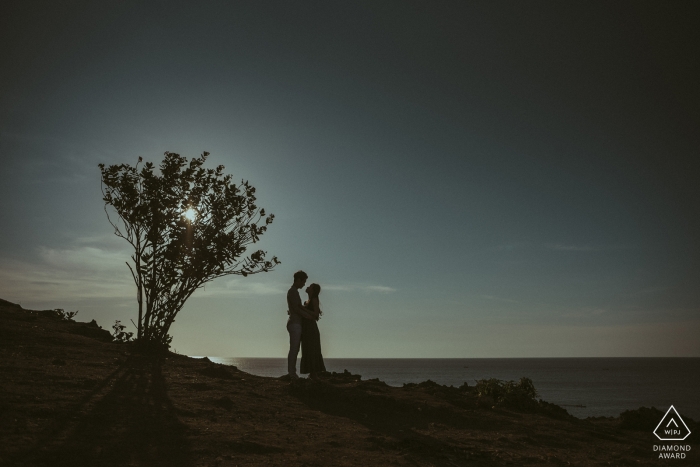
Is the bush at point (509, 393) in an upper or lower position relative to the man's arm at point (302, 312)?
lower

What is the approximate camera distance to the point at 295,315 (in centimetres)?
1228

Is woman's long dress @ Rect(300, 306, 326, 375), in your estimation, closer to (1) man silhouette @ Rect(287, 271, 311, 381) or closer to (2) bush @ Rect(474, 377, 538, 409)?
(1) man silhouette @ Rect(287, 271, 311, 381)

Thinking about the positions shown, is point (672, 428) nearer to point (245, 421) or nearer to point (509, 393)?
point (509, 393)

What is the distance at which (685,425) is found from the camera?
10.9 metres

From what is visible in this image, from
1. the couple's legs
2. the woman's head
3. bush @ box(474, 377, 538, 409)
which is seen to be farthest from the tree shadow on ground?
bush @ box(474, 377, 538, 409)

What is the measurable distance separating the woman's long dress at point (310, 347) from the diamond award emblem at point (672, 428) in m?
7.60

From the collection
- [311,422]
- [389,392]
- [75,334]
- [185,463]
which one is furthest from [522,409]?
[75,334]

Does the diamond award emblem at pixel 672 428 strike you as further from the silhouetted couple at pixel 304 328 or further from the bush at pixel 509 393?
the silhouetted couple at pixel 304 328

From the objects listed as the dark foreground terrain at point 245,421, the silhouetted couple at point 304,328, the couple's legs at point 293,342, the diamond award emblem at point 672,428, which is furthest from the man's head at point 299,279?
the diamond award emblem at point 672,428

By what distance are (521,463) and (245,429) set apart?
4212 millimetres

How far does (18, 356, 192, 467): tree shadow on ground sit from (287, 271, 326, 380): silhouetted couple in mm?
3484

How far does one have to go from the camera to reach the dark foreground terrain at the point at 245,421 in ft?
21.1

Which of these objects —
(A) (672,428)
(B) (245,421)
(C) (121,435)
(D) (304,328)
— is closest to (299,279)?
(D) (304,328)

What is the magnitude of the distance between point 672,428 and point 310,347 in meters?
8.27
